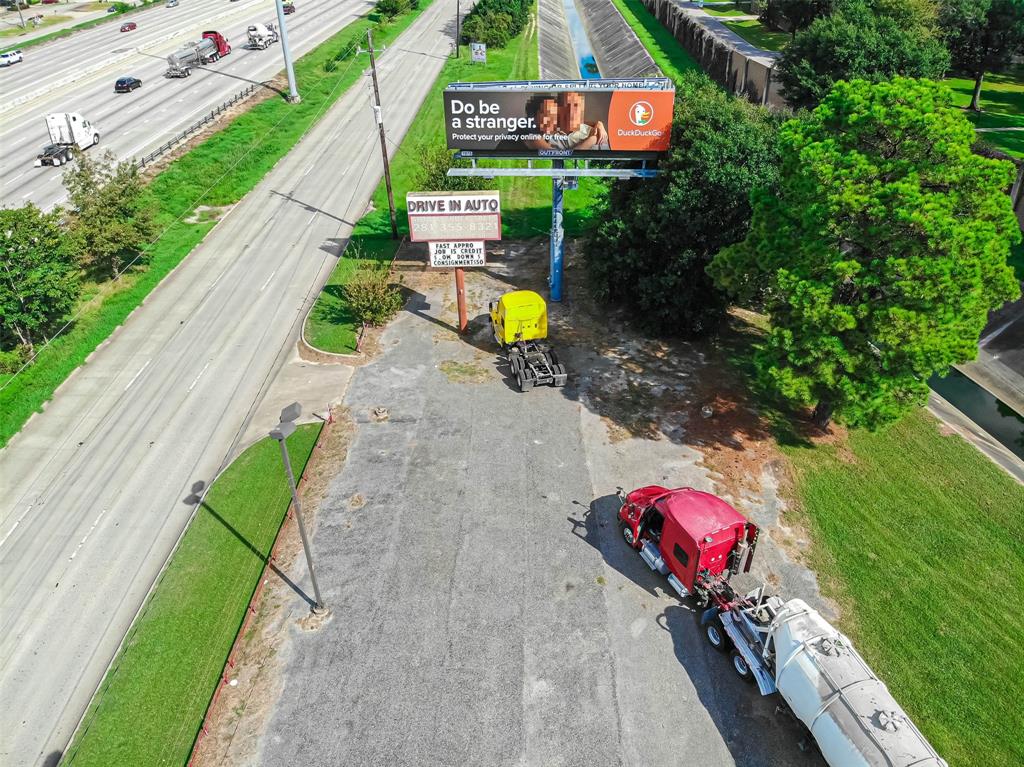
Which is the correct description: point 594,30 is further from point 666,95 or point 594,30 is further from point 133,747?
point 133,747

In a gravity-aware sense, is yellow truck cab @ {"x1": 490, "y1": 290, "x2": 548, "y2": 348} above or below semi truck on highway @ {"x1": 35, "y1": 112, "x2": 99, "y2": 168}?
below

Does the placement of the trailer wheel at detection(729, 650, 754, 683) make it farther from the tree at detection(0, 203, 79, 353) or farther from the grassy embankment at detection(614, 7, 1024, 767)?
the tree at detection(0, 203, 79, 353)

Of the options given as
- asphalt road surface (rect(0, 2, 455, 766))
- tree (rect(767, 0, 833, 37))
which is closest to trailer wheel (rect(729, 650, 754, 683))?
asphalt road surface (rect(0, 2, 455, 766))

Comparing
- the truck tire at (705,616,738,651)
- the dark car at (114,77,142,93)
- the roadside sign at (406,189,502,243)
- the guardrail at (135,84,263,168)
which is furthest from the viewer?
the dark car at (114,77,142,93)

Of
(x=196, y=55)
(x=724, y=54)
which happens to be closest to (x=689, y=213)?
(x=724, y=54)

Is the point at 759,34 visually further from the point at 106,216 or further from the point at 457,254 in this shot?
the point at 106,216

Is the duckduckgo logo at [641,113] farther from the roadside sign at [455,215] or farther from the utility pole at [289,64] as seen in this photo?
the utility pole at [289,64]

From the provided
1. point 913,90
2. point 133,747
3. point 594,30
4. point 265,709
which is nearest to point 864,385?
point 913,90

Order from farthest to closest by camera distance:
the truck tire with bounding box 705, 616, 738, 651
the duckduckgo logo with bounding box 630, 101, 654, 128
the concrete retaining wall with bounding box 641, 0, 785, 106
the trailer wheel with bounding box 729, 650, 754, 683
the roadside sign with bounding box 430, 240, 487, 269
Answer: the concrete retaining wall with bounding box 641, 0, 785, 106 < the roadside sign with bounding box 430, 240, 487, 269 < the duckduckgo logo with bounding box 630, 101, 654, 128 < the truck tire with bounding box 705, 616, 738, 651 < the trailer wheel with bounding box 729, 650, 754, 683
